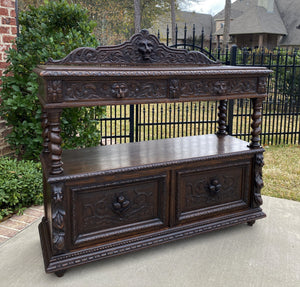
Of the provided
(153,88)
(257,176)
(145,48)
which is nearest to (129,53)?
(145,48)

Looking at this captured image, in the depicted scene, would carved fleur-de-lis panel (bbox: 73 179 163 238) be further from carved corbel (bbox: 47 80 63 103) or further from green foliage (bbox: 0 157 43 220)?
green foliage (bbox: 0 157 43 220)

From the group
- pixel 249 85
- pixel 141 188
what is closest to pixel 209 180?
pixel 141 188

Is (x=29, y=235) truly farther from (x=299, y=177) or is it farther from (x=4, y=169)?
(x=299, y=177)

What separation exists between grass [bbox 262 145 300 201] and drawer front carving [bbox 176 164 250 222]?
1.30m

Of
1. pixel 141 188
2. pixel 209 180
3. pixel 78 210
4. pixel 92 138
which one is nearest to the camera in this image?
pixel 78 210

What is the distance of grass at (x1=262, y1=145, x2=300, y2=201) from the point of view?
458 cm

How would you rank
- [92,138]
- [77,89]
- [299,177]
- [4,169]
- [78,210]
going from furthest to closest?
[299,177], [92,138], [4,169], [78,210], [77,89]

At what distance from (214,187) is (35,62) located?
250 cm

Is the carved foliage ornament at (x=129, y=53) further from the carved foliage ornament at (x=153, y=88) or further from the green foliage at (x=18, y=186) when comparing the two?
the green foliage at (x=18, y=186)

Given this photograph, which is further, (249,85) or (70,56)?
(249,85)

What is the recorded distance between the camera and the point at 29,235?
321cm

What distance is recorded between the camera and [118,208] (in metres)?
2.80

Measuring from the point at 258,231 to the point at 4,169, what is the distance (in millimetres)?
2756

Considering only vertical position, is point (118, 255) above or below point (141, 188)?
below
